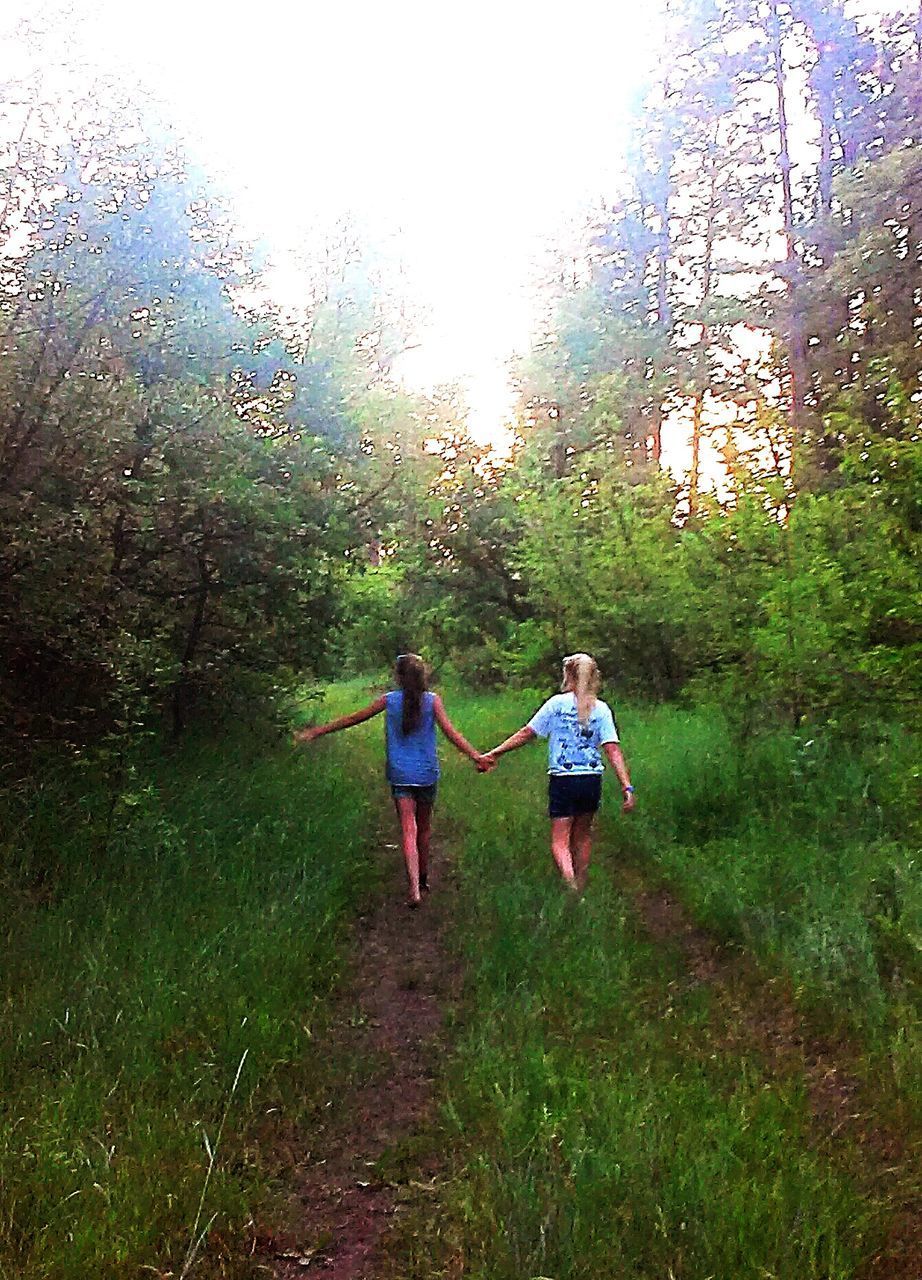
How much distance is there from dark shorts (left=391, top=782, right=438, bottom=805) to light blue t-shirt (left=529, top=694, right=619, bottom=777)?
3.05 ft

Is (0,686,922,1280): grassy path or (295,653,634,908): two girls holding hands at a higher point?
(295,653,634,908): two girls holding hands

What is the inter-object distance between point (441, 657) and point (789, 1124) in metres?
20.2

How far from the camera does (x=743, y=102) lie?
63.4ft

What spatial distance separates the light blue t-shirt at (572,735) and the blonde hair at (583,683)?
39 millimetres

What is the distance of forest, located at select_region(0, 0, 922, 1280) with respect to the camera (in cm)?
327

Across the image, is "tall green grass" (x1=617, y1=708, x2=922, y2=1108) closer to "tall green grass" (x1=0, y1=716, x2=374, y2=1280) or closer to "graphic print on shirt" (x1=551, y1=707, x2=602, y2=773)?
"graphic print on shirt" (x1=551, y1=707, x2=602, y2=773)

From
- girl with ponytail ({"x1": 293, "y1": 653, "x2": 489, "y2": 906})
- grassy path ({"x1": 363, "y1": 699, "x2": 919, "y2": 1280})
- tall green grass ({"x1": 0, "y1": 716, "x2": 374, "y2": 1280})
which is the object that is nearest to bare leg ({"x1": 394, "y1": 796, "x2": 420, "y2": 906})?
girl with ponytail ({"x1": 293, "y1": 653, "x2": 489, "y2": 906})

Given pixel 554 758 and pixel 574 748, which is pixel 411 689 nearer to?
pixel 554 758

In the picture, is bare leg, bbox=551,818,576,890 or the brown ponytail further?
the brown ponytail

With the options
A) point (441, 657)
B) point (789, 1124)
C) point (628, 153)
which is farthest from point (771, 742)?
point (628, 153)

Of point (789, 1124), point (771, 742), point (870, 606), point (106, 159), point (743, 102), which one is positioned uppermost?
point (743, 102)

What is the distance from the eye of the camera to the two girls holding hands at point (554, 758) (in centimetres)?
714

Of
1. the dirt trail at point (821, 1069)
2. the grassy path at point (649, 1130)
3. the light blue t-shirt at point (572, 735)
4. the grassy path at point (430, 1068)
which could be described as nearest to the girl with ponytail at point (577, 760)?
the light blue t-shirt at point (572, 735)

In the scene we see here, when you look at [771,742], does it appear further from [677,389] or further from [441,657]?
[441,657]
